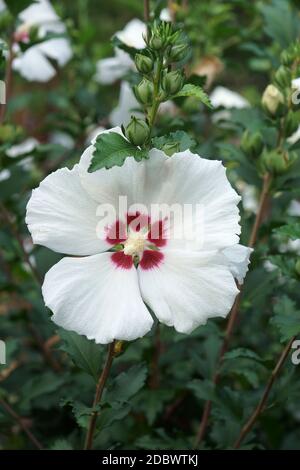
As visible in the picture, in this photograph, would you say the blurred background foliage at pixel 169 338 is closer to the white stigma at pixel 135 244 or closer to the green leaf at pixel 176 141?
the green leaf at pixel 176 141

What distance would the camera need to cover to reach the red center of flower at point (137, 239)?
3.06 feet

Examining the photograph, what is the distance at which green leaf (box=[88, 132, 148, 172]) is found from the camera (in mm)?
856

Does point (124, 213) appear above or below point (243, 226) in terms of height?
above

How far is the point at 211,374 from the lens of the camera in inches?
54.4

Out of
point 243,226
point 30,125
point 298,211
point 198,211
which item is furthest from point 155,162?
point 30,125

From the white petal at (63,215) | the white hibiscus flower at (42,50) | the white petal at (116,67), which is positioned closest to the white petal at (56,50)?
the white hibiscus flower at (42,50)

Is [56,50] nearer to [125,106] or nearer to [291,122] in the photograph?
[125,106]

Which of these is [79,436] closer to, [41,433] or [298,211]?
[41,433]

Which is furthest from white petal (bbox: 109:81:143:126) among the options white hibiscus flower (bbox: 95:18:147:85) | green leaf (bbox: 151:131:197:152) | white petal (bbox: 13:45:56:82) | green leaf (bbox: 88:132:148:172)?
green leaf (bbox: 88:132:148:172)

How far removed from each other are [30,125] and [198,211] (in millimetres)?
2396

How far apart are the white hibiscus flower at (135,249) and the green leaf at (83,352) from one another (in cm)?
21

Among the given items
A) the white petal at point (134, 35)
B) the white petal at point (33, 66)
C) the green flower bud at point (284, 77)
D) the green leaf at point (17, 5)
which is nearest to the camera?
the green flower bud at point (284, 77)

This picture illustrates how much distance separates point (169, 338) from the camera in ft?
4.77

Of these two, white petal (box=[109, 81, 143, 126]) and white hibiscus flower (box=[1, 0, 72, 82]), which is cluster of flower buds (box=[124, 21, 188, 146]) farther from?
white hibiscus flower (box=[1, 0, 72, 82])
